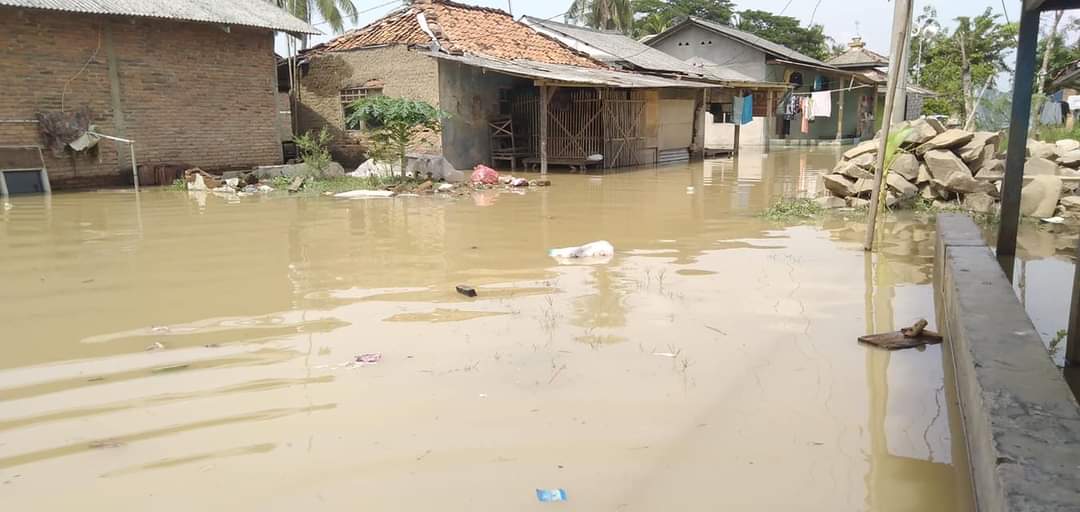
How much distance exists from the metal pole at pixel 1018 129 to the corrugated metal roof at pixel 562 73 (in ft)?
33.1

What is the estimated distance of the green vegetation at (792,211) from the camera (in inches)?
393

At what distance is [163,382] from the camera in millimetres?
3932

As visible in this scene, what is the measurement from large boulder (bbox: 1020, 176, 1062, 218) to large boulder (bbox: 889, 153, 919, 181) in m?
1.34

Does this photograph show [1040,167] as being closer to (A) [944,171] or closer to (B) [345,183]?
(A) [944,171]

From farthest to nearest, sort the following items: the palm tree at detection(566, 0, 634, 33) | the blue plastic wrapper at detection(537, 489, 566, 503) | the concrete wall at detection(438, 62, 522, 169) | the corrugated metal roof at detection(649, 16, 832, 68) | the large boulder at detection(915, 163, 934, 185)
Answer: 1. the palm tree at detection(566, 0, 634, 33)
2. the corrugated metal roof at detection(649, 16, 832, 68)
3. the concrete wall at detection(438, 62, 522, 169)
4. the large boulder at detection(915, 163, 934, 185)
5. the blue plastic wrapper at detection(537, 489, 566, 503)

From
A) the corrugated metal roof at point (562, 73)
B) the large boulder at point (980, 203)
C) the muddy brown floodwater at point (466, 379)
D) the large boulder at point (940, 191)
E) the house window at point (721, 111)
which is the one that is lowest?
the muddy brown floodwater at point (466, 379)

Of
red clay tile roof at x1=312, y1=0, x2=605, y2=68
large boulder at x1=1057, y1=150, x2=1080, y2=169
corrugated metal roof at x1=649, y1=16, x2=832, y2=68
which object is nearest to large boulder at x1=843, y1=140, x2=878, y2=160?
large boulder at x1=1057, y1=150, x2=1080, y2=169

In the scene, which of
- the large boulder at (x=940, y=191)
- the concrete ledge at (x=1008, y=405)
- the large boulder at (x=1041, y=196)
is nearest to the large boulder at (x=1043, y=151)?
the large boulder at (x=1041, y=196)

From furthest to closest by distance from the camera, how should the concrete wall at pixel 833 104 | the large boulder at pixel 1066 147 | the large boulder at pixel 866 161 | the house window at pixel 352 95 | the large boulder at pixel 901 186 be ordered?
the concrete wall at pixel 833 104 → the house window at pixel 352 95 → the large boulder at pixel 1066 147 → the large boulder at pixel 866 161 → the large boulder at pixel 901 186

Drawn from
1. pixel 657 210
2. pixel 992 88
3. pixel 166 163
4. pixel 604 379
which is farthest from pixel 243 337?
pixel 992 88

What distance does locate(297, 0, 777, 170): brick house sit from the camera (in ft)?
54.2

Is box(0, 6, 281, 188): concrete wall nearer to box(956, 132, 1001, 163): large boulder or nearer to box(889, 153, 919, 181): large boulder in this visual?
box(889, 153, 919, 181): large boulder

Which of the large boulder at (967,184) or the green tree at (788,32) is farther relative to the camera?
the green tree at (788,32)

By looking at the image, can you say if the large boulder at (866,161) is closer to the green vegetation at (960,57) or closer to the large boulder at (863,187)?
the large boulder at (863,187)
